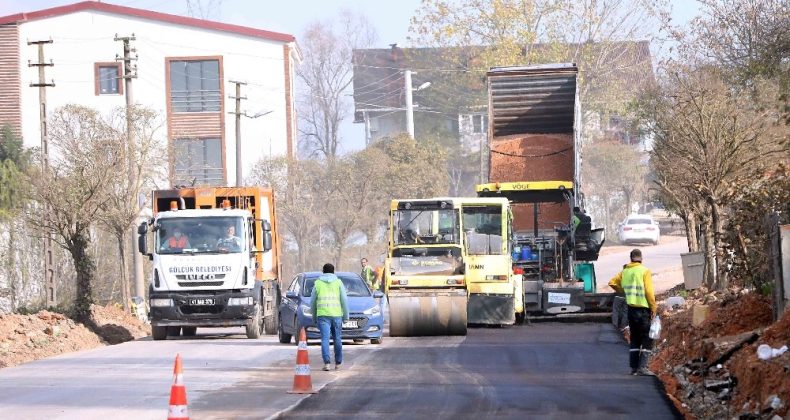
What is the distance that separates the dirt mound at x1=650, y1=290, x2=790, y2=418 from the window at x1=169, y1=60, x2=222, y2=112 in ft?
136

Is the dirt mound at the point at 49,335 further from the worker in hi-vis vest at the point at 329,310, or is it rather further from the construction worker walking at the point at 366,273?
the construction worker walking at the point at 366,273

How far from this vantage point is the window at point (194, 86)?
204 ft

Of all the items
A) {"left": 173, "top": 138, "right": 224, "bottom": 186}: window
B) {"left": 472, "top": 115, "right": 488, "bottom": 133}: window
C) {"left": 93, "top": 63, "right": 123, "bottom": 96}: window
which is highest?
{"left": 93, "top": 63, "right": 123, "bottom": 96}: window

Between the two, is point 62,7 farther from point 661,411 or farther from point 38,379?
point 661,411

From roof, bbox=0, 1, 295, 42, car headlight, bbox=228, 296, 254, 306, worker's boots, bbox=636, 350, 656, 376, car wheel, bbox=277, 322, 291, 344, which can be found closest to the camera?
worker's boots, bbox=636, 350, 656, 376

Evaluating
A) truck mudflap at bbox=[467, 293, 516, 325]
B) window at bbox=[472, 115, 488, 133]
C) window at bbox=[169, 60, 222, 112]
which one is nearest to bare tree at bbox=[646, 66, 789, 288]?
truck mudflap at bbox=[467, 293, 516, 325]

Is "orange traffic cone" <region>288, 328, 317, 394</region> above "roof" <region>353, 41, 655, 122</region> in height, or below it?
below

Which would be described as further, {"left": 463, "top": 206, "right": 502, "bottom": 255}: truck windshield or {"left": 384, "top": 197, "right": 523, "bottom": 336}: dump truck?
{"left": 463, "top": 206, "right": 502, "bottom": 255}: truck windshield

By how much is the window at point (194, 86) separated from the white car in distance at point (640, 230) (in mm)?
21444

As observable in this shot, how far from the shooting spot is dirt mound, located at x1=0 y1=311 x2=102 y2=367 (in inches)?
976

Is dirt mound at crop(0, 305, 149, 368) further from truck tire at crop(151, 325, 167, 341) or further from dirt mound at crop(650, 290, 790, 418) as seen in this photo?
dirt mound at crop(650, 290, 790, 418)

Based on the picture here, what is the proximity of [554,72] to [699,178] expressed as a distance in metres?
5.88

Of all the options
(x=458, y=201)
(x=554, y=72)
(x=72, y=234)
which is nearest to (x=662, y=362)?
(x=458, y=201)

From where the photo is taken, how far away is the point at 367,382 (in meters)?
→ 17.3
